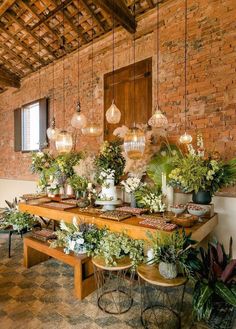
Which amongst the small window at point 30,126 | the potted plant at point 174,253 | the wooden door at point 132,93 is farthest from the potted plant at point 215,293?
the small window at point 30,126

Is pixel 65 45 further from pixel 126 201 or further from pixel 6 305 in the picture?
pixel 6 305

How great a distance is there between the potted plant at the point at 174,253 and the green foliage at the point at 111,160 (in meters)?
1.27

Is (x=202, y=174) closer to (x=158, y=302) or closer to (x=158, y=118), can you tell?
(x=158, y=118)

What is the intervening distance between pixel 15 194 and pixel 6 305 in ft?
16.5

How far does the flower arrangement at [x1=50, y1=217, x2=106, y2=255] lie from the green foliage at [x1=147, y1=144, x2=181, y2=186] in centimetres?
106

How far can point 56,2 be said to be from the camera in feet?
13.1

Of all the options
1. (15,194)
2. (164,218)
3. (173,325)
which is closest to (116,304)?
(173,325)

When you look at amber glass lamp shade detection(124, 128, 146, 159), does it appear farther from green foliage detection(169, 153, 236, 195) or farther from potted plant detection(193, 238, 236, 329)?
potted plant detection(193, 238, 236, 329)

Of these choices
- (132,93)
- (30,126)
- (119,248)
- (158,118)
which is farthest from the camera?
(30,126)

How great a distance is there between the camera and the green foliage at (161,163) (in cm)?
302

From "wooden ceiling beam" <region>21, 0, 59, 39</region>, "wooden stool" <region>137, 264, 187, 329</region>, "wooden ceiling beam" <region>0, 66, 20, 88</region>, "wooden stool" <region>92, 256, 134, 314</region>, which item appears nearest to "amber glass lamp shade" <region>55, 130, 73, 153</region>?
"wooden stool" <region>92, 256, 134, 314</region>

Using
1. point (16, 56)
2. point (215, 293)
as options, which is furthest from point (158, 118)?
point (16, 56)

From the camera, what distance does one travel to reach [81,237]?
99.7 inches

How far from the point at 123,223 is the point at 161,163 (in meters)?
1.11
